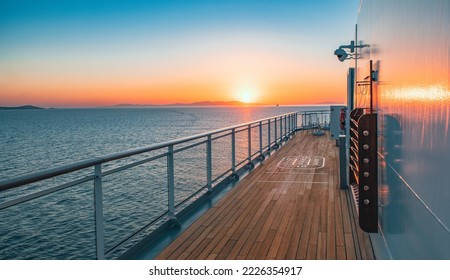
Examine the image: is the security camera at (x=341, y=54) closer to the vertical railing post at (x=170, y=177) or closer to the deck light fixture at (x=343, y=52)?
the deck light fixture at (x=343, y=52)

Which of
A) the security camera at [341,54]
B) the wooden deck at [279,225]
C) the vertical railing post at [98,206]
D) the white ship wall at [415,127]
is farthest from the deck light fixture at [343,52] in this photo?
the vertical railing post at [98,206]

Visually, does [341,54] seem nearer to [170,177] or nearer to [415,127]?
[170,177]

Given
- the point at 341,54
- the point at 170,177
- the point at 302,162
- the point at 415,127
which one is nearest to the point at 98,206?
the point at 170,177

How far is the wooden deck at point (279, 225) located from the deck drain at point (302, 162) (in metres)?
0.98

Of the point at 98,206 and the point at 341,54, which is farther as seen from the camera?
the point at 341,54

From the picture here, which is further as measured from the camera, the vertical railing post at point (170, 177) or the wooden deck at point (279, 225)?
the vertical railing post at point (170, 177)

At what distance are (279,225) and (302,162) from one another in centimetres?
430

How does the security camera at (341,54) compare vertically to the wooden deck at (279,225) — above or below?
above

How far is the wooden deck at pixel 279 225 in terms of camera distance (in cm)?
333

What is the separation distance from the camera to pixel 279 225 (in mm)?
4051

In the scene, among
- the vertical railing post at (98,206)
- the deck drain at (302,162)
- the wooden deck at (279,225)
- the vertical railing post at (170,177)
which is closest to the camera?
the vertical railing post at (98,206)

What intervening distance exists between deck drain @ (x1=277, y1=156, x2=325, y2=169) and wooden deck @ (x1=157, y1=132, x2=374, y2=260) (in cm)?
98

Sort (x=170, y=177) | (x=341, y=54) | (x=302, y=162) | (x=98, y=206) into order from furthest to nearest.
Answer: (x=302, y=162) < (x=341, y=54) < (x=170, y=177) < (x=98, y=206)
